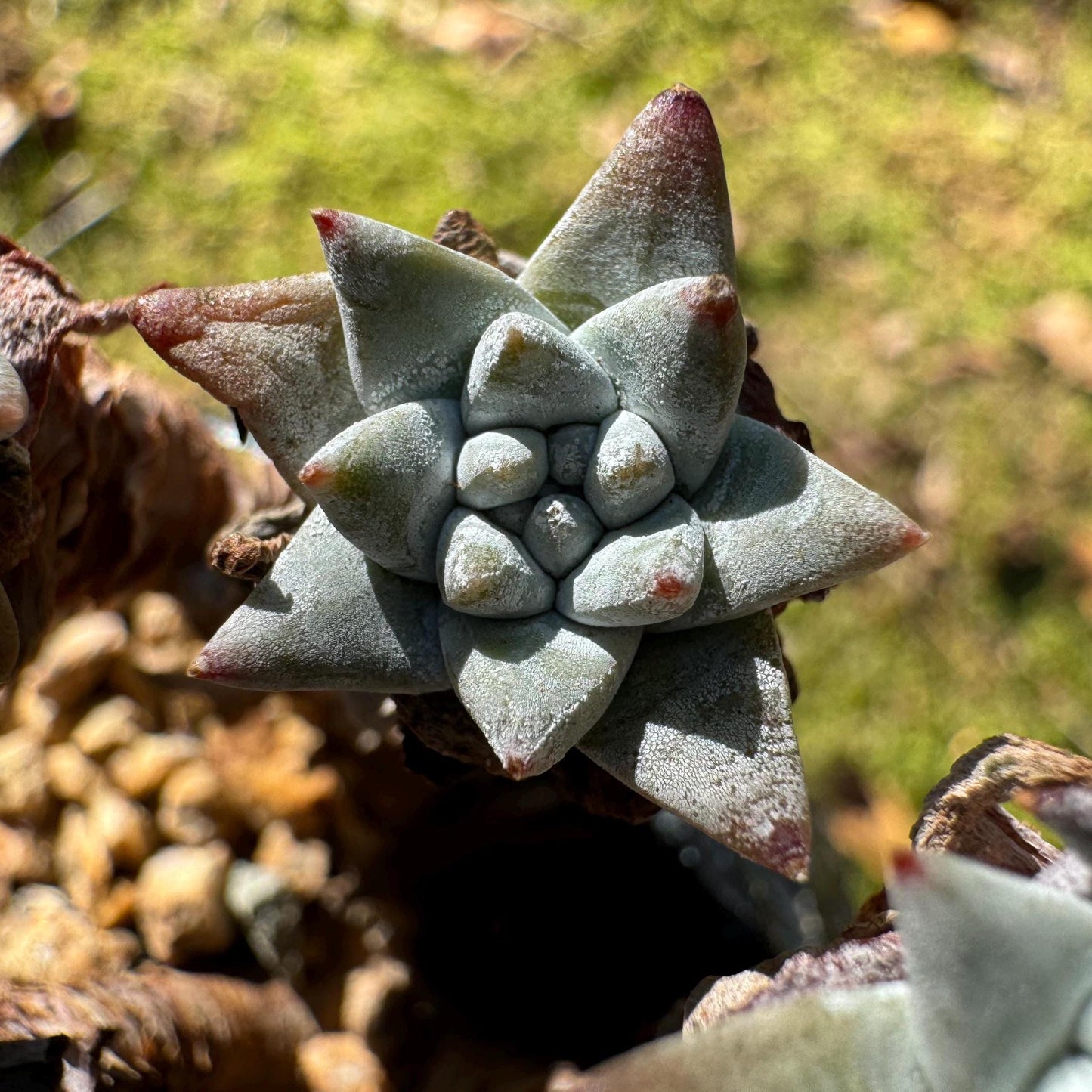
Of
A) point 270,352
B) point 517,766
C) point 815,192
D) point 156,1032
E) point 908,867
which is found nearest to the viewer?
point 908,867

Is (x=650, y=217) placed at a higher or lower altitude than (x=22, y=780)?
higher

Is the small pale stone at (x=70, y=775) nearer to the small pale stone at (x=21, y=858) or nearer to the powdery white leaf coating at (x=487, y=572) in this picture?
the small pale stone at (x=21, y=858)

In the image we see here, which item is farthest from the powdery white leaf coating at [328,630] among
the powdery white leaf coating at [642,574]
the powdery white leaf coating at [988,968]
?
the powdery white leaf coating at [988,968]

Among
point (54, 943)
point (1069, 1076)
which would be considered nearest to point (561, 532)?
point (1069, 1076)

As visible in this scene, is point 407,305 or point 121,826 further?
point 121,826

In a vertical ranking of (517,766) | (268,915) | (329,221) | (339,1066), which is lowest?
Result: (339,1066)

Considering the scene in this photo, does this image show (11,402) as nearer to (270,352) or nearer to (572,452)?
(270,352)

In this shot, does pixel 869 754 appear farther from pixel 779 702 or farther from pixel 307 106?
pixel 307 106

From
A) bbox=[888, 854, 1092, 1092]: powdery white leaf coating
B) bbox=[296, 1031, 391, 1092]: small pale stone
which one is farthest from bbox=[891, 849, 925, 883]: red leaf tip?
bbox=[296, 1031, 391, 1092]: small pale stone

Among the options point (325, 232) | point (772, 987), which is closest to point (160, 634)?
point (325, 232)
